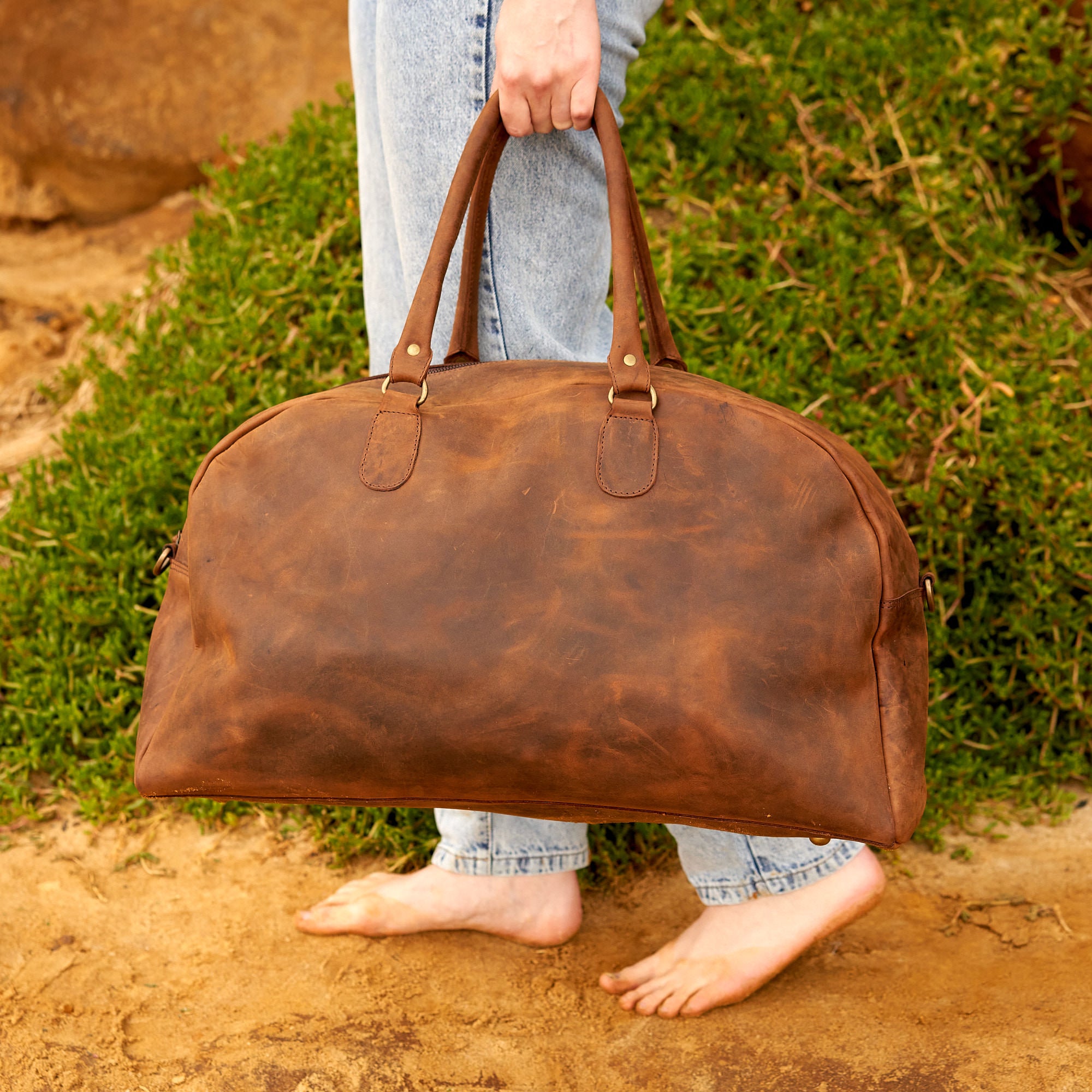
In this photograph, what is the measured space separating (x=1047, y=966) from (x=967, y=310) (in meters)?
1.62

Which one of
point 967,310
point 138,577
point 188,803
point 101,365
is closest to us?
point 188,803

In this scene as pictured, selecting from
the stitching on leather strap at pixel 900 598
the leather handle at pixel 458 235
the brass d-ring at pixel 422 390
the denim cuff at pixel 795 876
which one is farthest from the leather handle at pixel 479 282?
the denim cuff at pixel 795 876

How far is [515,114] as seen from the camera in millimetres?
1335

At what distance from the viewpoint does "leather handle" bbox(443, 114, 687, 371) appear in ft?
4.66

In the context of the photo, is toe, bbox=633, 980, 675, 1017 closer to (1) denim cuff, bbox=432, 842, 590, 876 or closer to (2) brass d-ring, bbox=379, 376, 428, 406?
(1) denim cuff, bbox=432, 842, 590, 876

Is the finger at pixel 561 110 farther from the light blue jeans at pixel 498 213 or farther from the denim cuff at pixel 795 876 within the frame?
the denim cuff at pixel 795 876

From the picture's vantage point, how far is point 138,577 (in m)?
2.38

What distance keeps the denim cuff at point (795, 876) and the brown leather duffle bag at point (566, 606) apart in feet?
1.17

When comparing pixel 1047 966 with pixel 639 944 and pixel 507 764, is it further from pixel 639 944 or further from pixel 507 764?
pixel 507 764

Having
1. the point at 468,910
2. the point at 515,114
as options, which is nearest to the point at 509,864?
the point at 468,910

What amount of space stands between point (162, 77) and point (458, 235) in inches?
126

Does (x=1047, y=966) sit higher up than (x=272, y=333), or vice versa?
(x=272, y=333)

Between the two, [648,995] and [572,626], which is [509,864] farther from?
[572,626]

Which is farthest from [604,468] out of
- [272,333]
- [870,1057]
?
[272,333]
